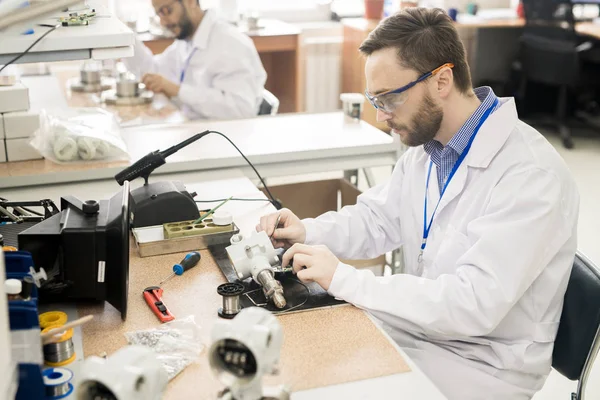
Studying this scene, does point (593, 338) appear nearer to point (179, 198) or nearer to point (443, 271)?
point (443, 271)

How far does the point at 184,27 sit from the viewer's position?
10.9ft

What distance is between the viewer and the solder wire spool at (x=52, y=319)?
48.3 inches

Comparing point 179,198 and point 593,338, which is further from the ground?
point 179,198

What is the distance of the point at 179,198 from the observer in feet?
5.72

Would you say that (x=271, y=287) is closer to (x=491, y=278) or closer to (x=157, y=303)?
(x=157, y=303)

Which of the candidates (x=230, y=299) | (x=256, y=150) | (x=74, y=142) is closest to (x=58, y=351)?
(x=230, y=299)

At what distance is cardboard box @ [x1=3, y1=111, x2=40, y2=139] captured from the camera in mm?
2256

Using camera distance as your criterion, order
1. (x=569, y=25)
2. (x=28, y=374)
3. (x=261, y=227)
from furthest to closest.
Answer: (x=569, y=25) < (x=261, y=227) < (x=28, y=374)

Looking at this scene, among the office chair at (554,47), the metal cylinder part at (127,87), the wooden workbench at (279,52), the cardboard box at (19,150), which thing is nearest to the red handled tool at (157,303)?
the cardboard box at (19,150)

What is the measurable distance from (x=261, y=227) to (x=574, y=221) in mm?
692

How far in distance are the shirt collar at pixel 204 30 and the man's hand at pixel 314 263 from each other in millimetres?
2086

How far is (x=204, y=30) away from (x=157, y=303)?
2.16 m

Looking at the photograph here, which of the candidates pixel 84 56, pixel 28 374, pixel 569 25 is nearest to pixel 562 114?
pixel 569 25

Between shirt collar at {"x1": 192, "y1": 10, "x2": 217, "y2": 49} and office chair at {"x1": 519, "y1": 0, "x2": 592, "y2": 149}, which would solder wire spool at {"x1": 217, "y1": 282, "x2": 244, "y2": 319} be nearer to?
shirt collar at {"x1": 192, "y1": 10, "x2": 217, "y2": 49}
